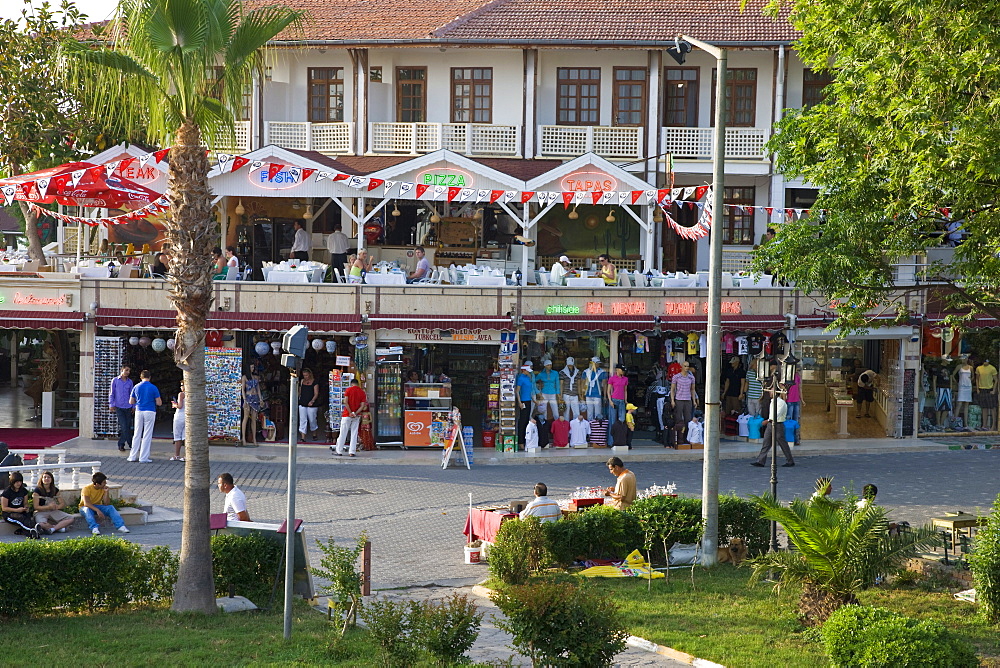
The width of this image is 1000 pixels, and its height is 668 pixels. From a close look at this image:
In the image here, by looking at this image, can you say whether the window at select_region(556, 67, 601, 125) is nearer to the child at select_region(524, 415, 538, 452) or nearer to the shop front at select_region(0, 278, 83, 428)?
the child at select_region(524, 415, 538, 452)

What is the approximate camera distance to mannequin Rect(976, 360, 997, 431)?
26.8 m

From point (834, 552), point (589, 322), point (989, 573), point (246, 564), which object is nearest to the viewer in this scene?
point (834, 552)

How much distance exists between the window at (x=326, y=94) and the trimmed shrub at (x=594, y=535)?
18.1 meters

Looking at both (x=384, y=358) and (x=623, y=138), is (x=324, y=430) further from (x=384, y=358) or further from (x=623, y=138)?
(x=623, y=138)

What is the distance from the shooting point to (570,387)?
81.8 ft

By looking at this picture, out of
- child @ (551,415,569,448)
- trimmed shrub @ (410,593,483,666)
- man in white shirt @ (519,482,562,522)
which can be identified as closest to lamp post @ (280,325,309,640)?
trimmed shrub @ (410,593,483,666)

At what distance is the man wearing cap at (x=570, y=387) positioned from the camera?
24625 mm

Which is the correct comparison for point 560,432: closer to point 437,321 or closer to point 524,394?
point 524,394

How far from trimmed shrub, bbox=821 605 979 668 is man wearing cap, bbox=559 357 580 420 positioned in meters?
14.0

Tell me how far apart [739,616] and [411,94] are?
2040 cm

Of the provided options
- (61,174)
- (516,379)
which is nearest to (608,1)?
(516,379)

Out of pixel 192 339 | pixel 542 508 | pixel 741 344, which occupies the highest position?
pixel 192 339

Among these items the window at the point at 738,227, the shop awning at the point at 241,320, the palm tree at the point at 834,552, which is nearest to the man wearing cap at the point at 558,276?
the shop awning at the point at 241,320

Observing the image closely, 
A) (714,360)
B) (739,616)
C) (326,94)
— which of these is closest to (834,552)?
(739,616)
